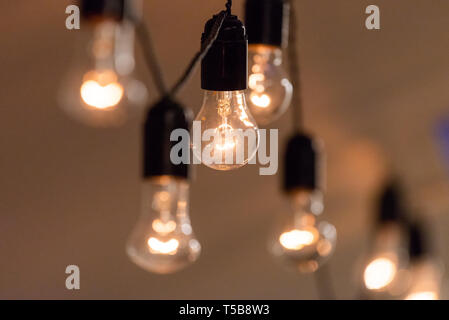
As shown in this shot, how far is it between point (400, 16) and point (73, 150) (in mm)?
920

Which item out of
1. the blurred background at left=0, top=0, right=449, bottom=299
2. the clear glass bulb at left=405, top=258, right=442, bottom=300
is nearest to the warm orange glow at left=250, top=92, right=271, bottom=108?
the blurred background at left=0, top=0, right=449, bottom=299

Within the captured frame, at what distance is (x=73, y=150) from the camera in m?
2.50

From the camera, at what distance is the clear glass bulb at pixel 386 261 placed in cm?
246

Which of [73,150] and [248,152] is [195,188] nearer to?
[73,150]

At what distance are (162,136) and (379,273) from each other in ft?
5.35

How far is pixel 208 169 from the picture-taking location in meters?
2.63

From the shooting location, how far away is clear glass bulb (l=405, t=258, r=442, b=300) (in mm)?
2586

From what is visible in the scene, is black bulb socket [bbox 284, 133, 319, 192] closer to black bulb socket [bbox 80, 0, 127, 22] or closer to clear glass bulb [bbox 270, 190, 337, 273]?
clear glass bulb [bbox 270, 190, 337, 273]

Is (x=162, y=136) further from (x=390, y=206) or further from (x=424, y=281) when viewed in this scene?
(x=424, y=281)

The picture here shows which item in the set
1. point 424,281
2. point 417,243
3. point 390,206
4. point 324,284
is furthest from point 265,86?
point 324,284

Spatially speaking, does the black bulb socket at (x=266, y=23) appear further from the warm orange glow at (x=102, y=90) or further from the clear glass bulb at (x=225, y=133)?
the warm orange glow at (x=102, y=90)
